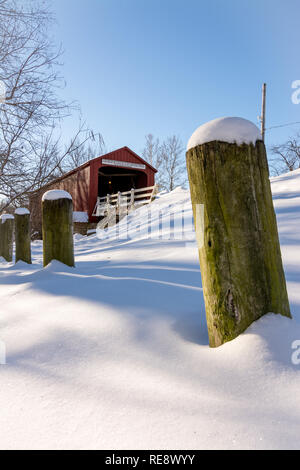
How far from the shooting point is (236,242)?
1485 millimetres

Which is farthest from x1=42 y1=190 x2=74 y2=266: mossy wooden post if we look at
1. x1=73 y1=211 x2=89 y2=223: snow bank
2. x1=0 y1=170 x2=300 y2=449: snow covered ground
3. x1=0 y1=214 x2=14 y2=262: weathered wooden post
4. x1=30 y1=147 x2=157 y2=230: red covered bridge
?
x1=73 y1=211 x2=89 y2=223: snow bank

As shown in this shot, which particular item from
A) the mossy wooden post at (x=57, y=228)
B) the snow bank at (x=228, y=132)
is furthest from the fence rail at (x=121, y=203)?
the snow bank at (x=228, y=132)

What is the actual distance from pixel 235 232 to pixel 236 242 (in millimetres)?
54

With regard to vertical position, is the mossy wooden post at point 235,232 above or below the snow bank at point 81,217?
below

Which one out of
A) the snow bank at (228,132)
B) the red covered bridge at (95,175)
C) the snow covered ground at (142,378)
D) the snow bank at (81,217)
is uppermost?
the red covered bridge at (95,175)

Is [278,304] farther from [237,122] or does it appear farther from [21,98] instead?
[21,98]

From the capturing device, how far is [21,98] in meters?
5.93

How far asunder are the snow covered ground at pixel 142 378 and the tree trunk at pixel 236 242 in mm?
98

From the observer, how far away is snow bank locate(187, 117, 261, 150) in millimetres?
1514

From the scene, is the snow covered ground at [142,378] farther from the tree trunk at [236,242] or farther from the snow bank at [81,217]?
the snow bank at [81,217]

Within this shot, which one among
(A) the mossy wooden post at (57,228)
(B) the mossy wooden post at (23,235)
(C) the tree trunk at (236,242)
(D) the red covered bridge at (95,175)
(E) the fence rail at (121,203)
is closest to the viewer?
(C) the tree trunk at (236,242)

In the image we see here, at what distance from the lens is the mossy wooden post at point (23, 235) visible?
6.30 meters

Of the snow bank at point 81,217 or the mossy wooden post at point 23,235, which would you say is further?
the snow bank at point 81,217
